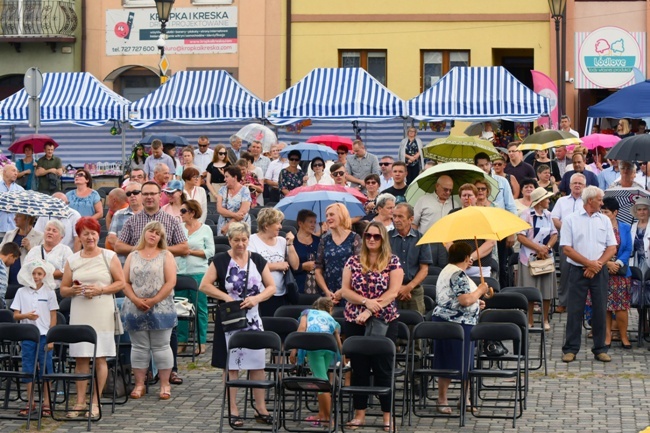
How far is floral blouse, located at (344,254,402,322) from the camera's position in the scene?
1409cm

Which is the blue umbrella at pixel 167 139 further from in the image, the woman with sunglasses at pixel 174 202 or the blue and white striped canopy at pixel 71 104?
the woman with sunglasses at pixel 174 202

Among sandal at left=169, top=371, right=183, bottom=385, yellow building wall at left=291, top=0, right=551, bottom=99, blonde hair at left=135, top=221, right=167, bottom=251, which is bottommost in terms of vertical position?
sandal at left=169, top=371, right=183, bottom=385

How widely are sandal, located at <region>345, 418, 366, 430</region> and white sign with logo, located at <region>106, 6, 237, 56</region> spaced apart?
25.4m

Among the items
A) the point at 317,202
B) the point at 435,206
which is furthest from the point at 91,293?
the point at 435,206

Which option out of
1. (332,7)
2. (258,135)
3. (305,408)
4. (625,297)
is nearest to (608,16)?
(332,7)

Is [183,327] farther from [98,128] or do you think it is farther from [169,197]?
[98,128]

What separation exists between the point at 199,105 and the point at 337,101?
271 cm

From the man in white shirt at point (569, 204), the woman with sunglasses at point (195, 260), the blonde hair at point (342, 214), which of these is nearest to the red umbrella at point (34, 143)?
the woman with sunglasses at point (195, 260)

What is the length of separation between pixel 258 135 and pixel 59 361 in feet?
41.2

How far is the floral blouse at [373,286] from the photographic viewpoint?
14086 mm

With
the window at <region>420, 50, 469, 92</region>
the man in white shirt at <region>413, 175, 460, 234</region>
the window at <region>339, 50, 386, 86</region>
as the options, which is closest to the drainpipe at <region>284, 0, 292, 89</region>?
the window at <region>339, 50, 386, 86</region>

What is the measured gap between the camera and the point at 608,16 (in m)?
37.3

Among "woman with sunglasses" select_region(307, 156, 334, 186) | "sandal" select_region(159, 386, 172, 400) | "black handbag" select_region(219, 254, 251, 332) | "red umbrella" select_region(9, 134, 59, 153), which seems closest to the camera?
"black handbag" select_region(219, 254, 251, 332)

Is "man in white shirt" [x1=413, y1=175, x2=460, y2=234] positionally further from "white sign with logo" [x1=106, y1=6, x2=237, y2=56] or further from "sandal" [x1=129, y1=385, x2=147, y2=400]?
"white sign with logo" [x1=106, y1=6, x2=237, y2=56]
